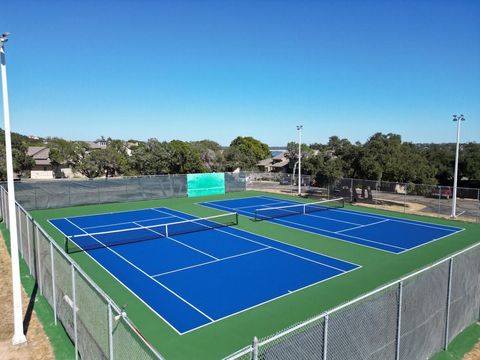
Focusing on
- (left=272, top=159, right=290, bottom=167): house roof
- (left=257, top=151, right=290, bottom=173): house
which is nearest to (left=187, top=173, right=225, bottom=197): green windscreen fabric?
(left=257, top=151, right=290, bottom=173): house

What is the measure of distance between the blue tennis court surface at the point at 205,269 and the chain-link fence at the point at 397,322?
3769mm

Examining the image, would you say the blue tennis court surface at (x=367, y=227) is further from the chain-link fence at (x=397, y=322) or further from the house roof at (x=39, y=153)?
the house roof at (x=39, y=153)

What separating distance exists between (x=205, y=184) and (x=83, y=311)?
3023 centimetres

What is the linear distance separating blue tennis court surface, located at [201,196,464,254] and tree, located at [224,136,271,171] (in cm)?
4496

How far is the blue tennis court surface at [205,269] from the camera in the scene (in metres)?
11.4

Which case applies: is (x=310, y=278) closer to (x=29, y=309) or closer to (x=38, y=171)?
(x=29, y=309)

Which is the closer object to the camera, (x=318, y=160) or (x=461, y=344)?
(x=461, y=344)

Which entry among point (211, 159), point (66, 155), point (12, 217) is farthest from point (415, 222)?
point (66, 155)

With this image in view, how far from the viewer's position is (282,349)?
4949 mm

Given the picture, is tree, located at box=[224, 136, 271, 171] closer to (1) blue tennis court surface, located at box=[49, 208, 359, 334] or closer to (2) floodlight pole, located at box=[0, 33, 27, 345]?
(1) blue tennis court surface, located at box=[49, 208, 359, 334]

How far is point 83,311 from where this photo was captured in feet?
25.1

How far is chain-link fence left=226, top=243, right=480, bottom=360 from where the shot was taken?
17.3 ft

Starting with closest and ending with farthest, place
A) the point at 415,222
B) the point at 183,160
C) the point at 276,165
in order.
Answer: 1. the point at 415,222
2. the point at 183,160
3. the point at 276,165

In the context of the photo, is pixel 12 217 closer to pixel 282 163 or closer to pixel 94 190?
pixel 94 190
